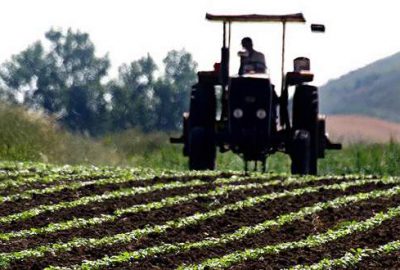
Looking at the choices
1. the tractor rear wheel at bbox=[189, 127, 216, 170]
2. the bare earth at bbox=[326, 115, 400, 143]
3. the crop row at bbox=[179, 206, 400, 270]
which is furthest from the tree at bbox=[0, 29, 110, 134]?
the crop row at bbox=[179, 206, 400, 270]

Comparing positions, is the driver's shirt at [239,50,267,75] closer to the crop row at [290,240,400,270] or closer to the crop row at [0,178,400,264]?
the crop row at [0,178,400,264]

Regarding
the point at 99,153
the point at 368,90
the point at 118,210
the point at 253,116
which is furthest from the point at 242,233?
the point at 368,90

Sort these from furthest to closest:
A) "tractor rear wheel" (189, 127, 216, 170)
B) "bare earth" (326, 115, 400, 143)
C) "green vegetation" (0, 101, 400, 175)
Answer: "bare earth" (326, 115, 400, 143) → "green vegetation" (0, 101, 400, 175) → "tractor rear wheel" (189, 127, 216, 170)

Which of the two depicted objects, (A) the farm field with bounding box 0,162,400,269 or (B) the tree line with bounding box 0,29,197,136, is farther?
(B) the tree line with bounding box 0,29,197,136

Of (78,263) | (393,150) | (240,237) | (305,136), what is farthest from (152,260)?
(393,150)

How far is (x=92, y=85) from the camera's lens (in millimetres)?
57750

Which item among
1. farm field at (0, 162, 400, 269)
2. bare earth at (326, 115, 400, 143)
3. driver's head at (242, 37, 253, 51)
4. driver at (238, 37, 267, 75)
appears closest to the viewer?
farm field at (0, 162, 400, 269)

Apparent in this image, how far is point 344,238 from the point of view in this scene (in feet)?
41.5

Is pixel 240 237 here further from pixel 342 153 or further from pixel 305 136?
pixel 342 153

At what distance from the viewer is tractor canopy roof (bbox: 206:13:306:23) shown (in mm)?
19047

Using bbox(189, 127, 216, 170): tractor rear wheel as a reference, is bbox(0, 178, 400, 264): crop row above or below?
below

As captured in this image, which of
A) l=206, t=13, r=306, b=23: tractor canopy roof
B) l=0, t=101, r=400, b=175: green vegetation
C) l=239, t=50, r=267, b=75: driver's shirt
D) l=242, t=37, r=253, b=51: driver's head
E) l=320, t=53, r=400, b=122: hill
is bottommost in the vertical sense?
l=0, t=101, r=400, b=175: green vegetation

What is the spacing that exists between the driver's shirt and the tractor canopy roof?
709mm

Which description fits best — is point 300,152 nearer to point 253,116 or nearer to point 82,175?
point 253,116
